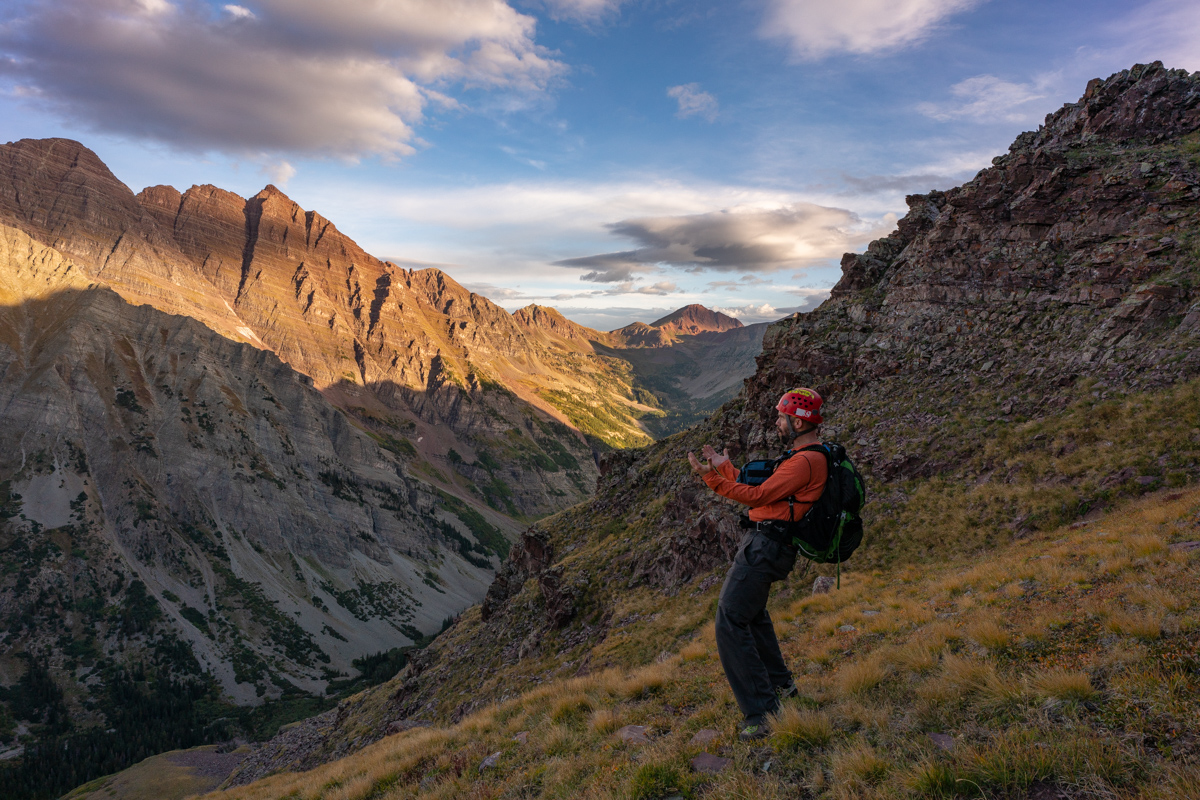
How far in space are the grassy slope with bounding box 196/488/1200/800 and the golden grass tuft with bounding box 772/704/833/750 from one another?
2 cm

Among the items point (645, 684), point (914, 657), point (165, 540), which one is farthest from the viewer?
point (165, 540)

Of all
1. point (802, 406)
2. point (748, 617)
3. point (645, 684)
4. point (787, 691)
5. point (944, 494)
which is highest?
point (802, 406)

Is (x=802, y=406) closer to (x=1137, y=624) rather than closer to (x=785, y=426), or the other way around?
(x=785, y=426)

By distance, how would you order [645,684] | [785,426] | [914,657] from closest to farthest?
[785,426] < [914,657] < [645,684]

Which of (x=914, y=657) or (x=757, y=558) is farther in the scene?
(x=914, y=657)

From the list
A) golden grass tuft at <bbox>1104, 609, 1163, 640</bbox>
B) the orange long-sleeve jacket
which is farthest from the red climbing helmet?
golden grass tuft at <bbox>1104, 609, 1163, 640</bbox>

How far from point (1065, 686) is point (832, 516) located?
100 inches

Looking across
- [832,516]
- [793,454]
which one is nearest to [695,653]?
[832,516]

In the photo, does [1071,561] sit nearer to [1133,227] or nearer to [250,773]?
[1133,227]

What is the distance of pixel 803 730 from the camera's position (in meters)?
5.68

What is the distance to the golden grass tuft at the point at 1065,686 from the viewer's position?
4.83m

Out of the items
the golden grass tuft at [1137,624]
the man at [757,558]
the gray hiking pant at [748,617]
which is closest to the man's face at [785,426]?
the man at [757,558]

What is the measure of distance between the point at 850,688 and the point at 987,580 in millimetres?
7127

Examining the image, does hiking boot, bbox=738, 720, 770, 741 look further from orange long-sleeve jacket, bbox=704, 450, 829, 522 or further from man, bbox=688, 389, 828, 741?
orange long-sleeve jacket, bbox=704, 450, 829, 522
